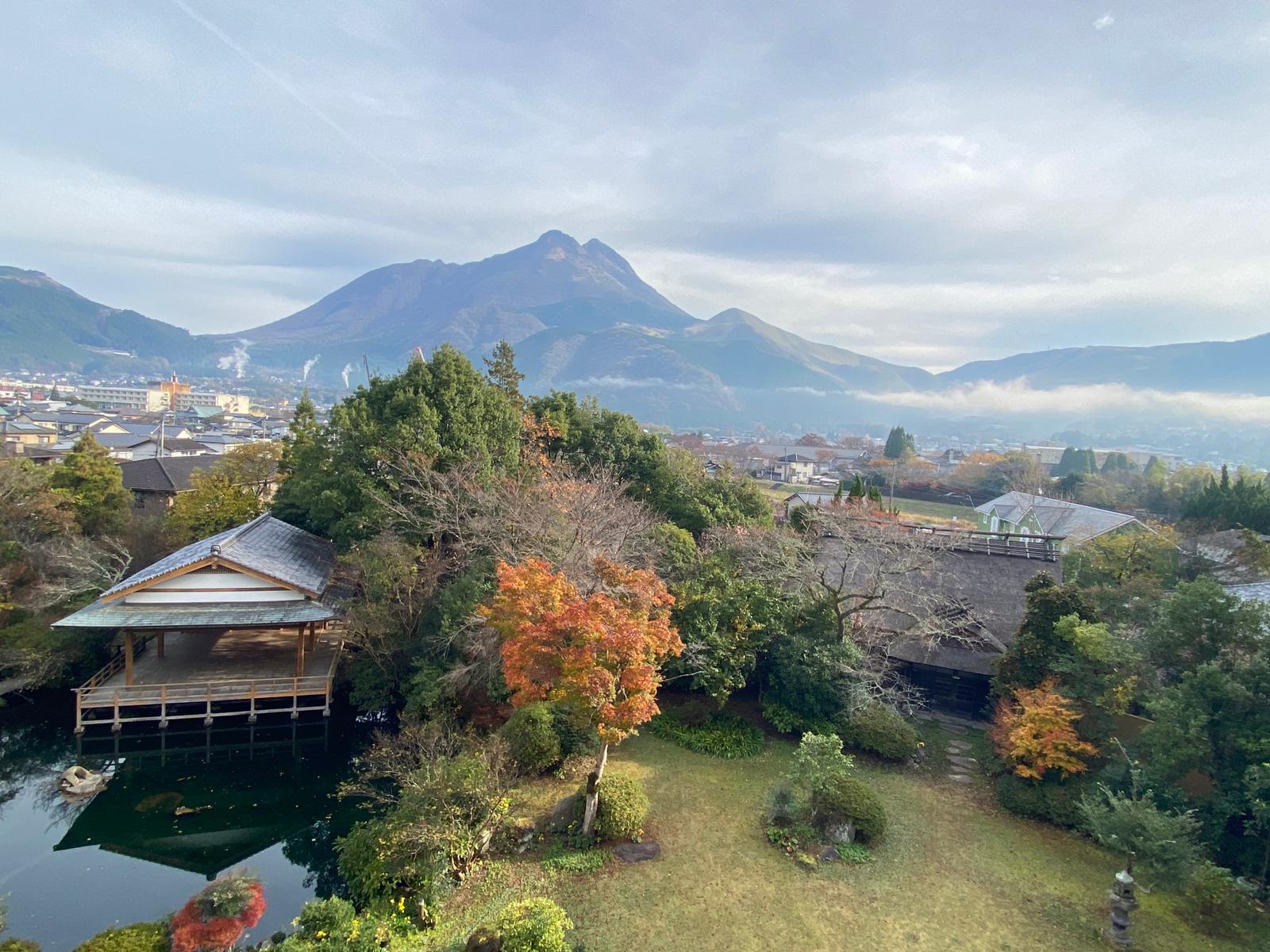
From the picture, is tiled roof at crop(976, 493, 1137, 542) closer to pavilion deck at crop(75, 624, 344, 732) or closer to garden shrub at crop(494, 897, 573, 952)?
garden shrub at crop(494, 897, 573, 952)

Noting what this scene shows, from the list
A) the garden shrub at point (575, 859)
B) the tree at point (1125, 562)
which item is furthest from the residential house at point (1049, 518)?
the garden shrub at point (575, 859)

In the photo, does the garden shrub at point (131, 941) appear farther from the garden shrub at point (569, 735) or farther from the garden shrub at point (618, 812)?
the garden shrub at point (569, 735)

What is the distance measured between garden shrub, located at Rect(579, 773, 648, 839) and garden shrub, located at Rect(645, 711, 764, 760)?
10.3ft

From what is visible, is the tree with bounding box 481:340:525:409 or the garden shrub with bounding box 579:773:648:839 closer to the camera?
the garden shrub with bounding box 579:773:648:839

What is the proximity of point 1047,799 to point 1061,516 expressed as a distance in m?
26.2

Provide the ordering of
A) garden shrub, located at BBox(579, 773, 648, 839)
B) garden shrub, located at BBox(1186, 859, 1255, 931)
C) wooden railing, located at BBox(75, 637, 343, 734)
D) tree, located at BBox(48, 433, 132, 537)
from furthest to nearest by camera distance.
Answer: tree, located at BBox(48, 433, 132, 537) < wooden railing, located at BBox(75, 637, 343, 734) < garden shrub, located at BBox(579, 773, 648, 839) < garden shrub, located at BBox(1186, 859, 1255, 931)

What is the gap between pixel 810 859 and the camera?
9.56 meters

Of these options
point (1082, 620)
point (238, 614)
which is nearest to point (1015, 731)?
point (1082, 620)

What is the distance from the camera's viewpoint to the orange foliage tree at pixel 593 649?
9227mm

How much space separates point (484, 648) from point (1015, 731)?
9786mm

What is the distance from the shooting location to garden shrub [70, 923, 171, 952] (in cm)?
705

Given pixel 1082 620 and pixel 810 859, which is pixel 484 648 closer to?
pixel 810 859

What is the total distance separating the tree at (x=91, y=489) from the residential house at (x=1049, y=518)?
32.2m

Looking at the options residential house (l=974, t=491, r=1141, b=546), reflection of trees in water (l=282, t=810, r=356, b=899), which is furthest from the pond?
residential house (l=974, t=491, r=1141, b=546)
